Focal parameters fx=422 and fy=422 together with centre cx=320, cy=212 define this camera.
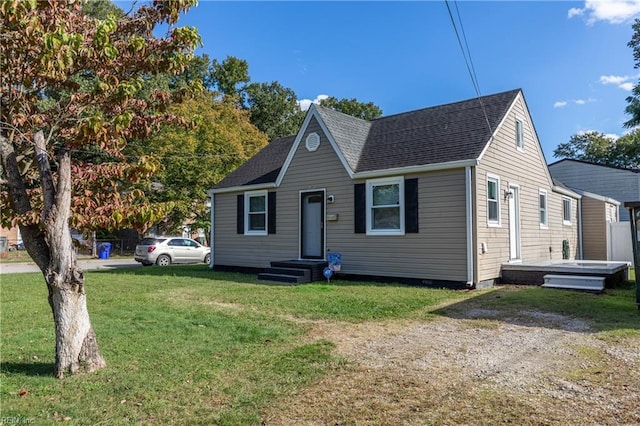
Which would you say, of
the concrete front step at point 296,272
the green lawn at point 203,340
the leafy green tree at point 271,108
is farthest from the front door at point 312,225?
the leafy green tree at point 271,108

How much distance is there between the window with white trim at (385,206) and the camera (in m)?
11.2

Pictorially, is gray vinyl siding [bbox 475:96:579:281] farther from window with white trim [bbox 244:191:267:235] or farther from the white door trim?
window with white trim [bbox 244:191:267:235]

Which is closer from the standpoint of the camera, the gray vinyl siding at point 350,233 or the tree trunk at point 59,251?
the tree trunk at point 59,251

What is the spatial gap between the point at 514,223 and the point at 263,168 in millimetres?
8660

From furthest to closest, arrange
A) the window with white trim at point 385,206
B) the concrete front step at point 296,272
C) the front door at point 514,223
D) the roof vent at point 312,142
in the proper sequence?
the roof vent at point 312,142, the front door at point 514,223, the concrete front step at point 296,272, the window with white trim at point 385,206

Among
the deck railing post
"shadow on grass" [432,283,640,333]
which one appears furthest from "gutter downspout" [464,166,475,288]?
the deck railing post

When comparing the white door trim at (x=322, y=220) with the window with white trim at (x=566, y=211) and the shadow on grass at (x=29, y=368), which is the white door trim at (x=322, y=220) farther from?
the window with white trim at (x=566, y=211)

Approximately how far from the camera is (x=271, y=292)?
941cm

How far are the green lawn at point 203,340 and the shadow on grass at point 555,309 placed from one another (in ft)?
0.12

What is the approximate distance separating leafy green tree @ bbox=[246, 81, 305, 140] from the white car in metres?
22.7

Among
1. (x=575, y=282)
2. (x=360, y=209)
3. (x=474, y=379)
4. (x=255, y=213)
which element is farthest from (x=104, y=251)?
(x=474, y=379)

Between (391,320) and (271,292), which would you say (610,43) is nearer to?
(391,320)

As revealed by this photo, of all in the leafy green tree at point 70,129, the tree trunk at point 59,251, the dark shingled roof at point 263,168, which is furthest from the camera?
the dark shingled roof at point 263,168

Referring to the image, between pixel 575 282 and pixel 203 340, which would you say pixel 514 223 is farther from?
pixel 203 340
